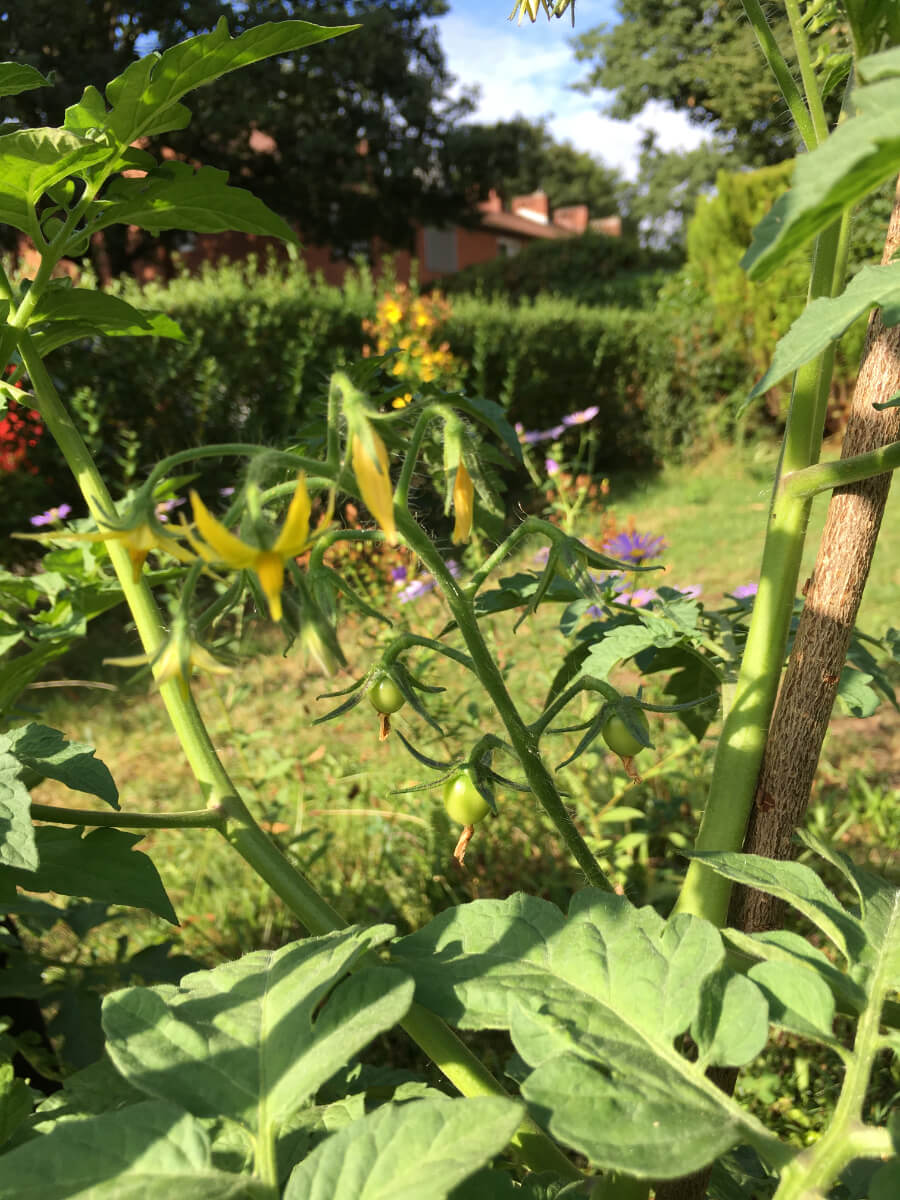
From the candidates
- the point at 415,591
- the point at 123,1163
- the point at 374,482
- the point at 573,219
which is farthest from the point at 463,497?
the point at 573,219

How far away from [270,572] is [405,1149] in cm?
34

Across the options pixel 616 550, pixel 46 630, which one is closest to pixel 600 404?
pixel 616 550

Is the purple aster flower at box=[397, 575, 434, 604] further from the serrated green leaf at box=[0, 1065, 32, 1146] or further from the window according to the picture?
the window

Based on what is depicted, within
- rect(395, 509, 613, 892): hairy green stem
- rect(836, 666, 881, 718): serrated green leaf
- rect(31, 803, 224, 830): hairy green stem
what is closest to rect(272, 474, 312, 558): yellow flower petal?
rect(395, 509, 613, 892): hairy green stem

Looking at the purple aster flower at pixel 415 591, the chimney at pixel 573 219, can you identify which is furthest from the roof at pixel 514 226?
the purple aster flower at pixel 415 591

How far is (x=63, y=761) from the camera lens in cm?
88

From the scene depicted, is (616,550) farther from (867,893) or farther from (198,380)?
(198,380)

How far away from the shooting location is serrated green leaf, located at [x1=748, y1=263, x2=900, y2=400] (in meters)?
0.51

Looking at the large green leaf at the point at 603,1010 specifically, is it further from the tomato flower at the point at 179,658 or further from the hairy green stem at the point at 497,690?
the tomato flower at the point at 179,658

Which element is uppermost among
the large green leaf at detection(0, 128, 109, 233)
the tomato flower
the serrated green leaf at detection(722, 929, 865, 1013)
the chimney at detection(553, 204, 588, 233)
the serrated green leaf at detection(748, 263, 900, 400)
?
the chimney at detection(553, 204, 588, 233)

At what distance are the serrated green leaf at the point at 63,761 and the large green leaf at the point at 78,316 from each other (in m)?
0.43

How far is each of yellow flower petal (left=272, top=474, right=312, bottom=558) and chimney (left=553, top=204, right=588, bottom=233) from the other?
38.6 meters

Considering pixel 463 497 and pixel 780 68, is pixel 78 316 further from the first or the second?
pixel 780 68

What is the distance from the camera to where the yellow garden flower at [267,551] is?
0.53 metres
